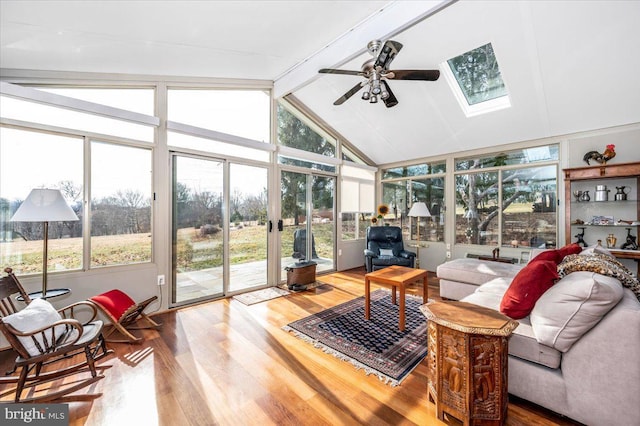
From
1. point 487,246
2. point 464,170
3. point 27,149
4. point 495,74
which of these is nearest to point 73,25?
point 27,149

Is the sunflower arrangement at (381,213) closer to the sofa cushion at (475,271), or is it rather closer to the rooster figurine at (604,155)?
the sofa cushion at (475,271)

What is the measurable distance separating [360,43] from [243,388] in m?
3.55

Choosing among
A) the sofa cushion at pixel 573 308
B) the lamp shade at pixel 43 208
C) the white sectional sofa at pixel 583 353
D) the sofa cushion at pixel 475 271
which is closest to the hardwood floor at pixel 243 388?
the white sectional sofa at pixel 583 353

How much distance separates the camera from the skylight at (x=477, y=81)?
3.55 metres

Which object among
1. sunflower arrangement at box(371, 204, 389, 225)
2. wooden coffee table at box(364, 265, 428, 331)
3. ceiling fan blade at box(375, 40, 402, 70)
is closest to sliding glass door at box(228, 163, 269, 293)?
wooden coffee table at box(364, 265, 428, 331)

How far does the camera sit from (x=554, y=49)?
9.91 feet

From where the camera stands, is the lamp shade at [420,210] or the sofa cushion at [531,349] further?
the lamp shade at [420,210]

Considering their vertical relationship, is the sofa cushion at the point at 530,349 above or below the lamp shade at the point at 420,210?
below

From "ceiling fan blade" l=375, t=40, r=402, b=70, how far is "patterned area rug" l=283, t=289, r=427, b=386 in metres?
2.71

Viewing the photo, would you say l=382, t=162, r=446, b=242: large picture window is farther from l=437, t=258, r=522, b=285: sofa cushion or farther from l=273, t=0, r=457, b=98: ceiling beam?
l=273, t=0, r=457, b=98: ceiling beam

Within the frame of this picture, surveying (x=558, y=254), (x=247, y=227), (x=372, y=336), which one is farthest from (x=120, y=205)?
(x=558, y=254)

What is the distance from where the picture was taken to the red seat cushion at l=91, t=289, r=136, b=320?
8.53 feet

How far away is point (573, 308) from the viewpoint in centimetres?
160

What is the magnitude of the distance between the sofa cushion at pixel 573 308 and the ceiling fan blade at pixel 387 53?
2223 millimetres
